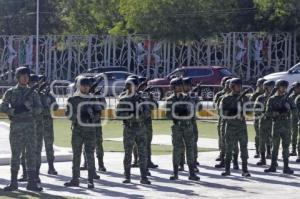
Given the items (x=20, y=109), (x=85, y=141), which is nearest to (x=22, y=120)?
(x=20, y=109)

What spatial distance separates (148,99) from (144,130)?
43.5 inches

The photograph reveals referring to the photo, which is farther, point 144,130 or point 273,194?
point 144,130

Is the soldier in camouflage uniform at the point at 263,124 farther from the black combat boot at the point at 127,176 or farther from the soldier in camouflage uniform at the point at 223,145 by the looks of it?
the black combat boot at the point at 127,176

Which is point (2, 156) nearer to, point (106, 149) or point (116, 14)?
point (106, 149)

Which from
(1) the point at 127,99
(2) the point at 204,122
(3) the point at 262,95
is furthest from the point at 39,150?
(2) the point at 204,122

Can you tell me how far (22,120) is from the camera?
1468 centimetres

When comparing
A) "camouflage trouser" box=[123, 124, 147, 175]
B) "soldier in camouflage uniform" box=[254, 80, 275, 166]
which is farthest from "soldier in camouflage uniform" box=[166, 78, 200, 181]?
"soldier in camouflage uniform" box=[254, 80, 275, 166]

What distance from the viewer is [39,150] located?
1622 cm

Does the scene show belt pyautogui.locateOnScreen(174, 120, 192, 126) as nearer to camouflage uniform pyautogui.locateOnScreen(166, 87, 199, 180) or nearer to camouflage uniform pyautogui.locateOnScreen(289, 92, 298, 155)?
camouflage uniform pyautogui.locateOnScreen(166, 87, 199, 180)

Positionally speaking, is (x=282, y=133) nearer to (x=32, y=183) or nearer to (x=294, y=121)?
(x=294, y=121)

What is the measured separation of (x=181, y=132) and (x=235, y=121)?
1.14 metres

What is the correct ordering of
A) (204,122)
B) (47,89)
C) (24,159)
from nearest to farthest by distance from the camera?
1. (24,159)
2. (47,89)
3. (204,122)

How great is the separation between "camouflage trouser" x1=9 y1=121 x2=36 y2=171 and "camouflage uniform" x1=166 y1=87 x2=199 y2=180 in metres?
2.78

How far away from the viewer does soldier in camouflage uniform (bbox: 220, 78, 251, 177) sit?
1667cm
